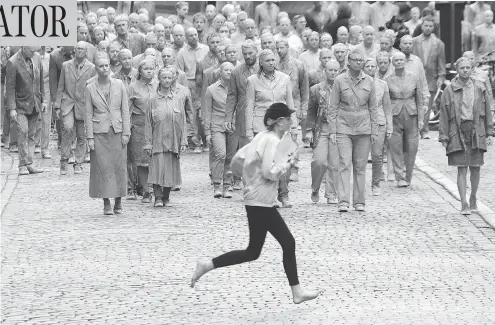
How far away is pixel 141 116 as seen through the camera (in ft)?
63.4

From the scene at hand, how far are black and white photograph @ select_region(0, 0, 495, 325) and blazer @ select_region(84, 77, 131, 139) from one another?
0.08 feet

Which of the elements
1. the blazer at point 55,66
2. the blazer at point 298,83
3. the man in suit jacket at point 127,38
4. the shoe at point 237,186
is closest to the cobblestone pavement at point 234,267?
the shoe at point 237,186

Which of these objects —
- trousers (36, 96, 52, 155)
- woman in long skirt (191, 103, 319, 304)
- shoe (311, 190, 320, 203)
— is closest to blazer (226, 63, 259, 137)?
shoe (311, 190, 320, 203)

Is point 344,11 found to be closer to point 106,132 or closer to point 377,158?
point 377,158

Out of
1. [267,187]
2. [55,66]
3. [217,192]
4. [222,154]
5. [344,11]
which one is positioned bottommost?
[217,192]

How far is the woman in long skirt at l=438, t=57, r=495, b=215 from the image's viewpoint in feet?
56.8

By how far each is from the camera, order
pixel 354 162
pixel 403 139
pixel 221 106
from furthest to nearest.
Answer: pixel 403 139 → pixel 221 106 → pixel 354 162

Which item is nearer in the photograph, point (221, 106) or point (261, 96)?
point (261, 96)

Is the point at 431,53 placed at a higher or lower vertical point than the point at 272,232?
higher

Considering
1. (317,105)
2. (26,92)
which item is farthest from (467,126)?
(26,92)

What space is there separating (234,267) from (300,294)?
6.65 ft

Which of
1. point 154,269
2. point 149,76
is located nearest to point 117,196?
point 149,76

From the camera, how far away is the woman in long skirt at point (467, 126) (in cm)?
1731

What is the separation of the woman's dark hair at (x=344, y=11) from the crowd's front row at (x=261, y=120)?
9.62 metres
